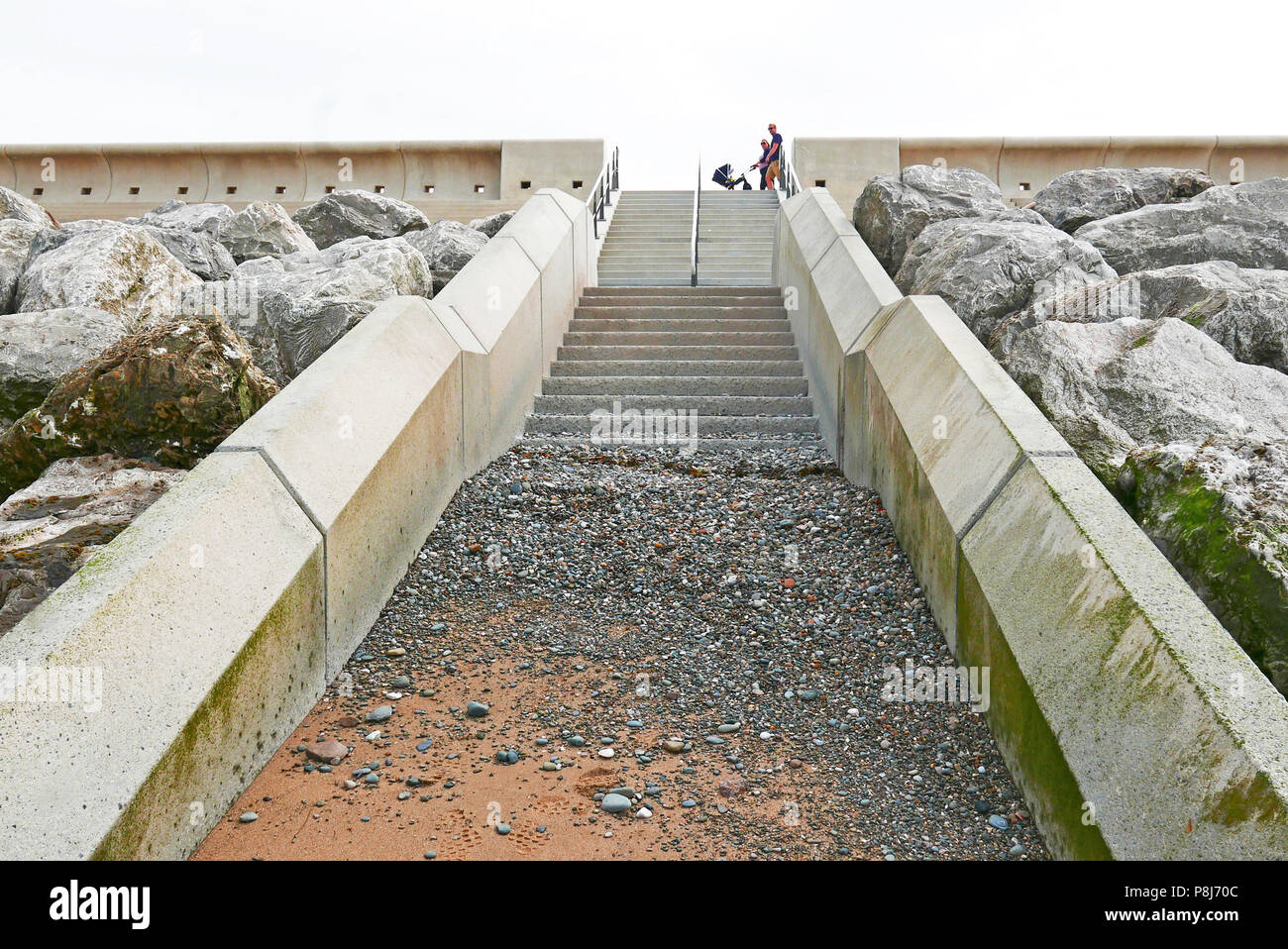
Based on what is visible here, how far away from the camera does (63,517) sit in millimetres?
4285

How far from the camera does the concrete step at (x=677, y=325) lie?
926 centimetres

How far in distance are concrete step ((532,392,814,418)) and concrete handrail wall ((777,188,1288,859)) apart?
84.1 inches

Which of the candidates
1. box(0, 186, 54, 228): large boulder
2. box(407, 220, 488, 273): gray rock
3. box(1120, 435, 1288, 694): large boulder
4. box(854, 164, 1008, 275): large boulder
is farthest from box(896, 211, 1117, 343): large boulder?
box(0, 186, 54, 228): large boulder

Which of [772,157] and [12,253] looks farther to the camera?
[772,157]

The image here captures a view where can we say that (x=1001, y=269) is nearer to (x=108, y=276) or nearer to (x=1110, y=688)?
(x=1110, y=688)

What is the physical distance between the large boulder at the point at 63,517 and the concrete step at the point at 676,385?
3583 millimetres

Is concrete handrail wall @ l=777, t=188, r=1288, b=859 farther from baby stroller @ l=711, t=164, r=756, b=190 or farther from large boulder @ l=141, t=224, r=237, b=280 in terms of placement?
baby stroller @ l=711, t=164, r=756, b=190

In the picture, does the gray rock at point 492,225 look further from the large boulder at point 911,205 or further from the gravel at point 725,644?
the gravel at point 725,644

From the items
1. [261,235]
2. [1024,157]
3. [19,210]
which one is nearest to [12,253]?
[261,235]

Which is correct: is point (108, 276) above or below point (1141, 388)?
above

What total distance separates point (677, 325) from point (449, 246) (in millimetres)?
2397

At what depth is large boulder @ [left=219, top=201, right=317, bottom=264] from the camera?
35.2ft

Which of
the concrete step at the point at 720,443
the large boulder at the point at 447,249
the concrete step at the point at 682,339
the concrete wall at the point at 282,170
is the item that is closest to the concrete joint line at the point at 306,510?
the concrete step at the point at 720,443
